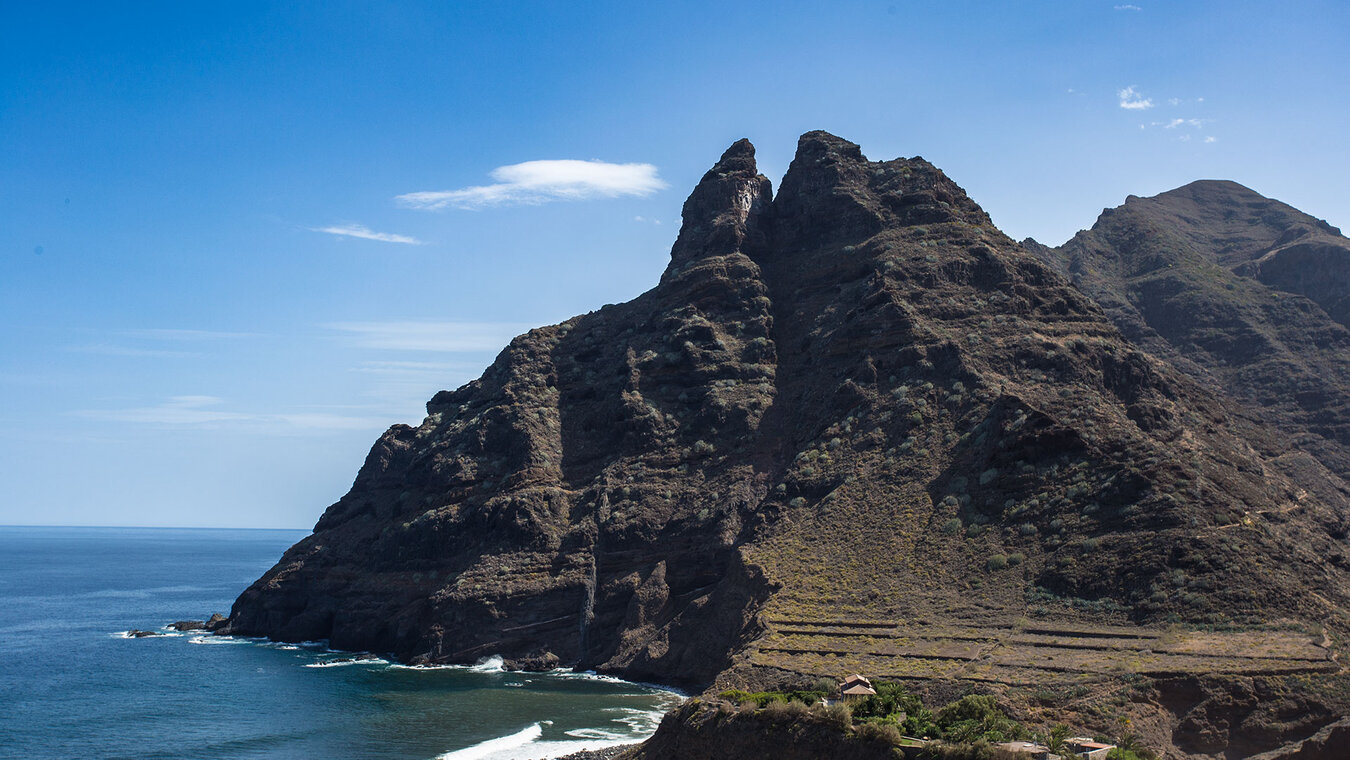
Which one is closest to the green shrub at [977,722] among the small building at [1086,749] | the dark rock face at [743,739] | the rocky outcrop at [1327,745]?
the small building at [1086,749]

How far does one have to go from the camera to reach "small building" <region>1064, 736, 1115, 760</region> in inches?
1633

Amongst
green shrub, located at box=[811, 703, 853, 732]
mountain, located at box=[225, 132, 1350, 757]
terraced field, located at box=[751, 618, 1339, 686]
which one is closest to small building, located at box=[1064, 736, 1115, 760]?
green shrub, located at box=[811, 703, 853, 732]

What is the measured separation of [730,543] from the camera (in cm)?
8675

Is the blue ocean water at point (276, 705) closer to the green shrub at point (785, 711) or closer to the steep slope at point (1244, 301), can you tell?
the green shrub at point (785, 711)

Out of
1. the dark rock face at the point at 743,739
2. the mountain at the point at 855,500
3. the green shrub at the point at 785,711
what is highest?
the mountain at the point at 855,500

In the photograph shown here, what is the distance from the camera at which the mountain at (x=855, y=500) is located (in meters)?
59.2

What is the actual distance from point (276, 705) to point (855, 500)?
143 ft

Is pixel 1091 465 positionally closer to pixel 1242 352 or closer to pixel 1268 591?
pixel 1268 591

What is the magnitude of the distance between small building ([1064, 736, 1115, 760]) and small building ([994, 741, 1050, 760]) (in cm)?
107

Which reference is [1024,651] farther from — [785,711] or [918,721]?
[785,711]

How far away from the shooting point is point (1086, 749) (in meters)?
42.7

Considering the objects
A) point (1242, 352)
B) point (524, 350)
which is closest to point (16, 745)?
point (524, 350)

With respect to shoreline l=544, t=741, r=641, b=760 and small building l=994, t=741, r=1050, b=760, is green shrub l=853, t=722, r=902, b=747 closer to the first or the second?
small building l=994, t=741, r=1050, b=760

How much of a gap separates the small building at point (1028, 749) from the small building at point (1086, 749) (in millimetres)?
1072
